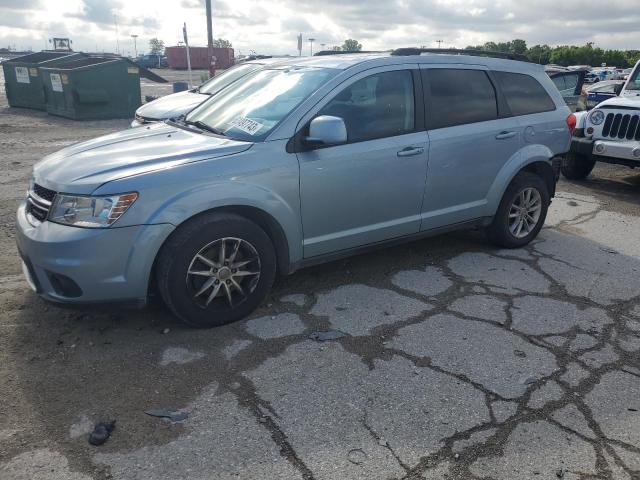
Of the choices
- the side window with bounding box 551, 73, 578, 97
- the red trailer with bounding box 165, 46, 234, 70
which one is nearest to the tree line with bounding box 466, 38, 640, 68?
the red trailer with bounding box 165, 46, 234, 70

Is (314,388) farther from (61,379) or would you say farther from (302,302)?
(61,379)

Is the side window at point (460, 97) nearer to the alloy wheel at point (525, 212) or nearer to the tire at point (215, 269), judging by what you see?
the alloy wheel at point (525, 212)

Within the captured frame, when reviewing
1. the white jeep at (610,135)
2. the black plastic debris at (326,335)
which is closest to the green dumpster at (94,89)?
the white jeep at (610,135)

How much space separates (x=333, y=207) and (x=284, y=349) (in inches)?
43.7

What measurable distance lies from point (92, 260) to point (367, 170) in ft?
6.58

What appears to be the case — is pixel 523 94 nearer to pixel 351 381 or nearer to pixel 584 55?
pixel 351 381

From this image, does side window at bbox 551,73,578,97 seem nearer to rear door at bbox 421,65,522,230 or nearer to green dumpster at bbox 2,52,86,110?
rear door at bbox 421,65,522,230

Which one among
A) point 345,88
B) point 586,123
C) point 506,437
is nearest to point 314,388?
point 506,437

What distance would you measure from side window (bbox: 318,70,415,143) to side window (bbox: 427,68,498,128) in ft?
0.83

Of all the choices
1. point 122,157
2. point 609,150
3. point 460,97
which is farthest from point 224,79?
point 609,150

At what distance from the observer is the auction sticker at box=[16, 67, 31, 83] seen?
16.0 m

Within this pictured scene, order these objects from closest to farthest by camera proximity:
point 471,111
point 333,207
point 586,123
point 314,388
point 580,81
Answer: point 314,388 < point 333,207 < point 471,111 < point 586,123 < point 580,81

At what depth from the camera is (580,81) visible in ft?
40.5

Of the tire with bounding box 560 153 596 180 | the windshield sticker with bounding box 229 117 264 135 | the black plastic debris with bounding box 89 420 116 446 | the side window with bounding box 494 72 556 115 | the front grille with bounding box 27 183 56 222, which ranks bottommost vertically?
the tire with bounding box 560 153 596 180
